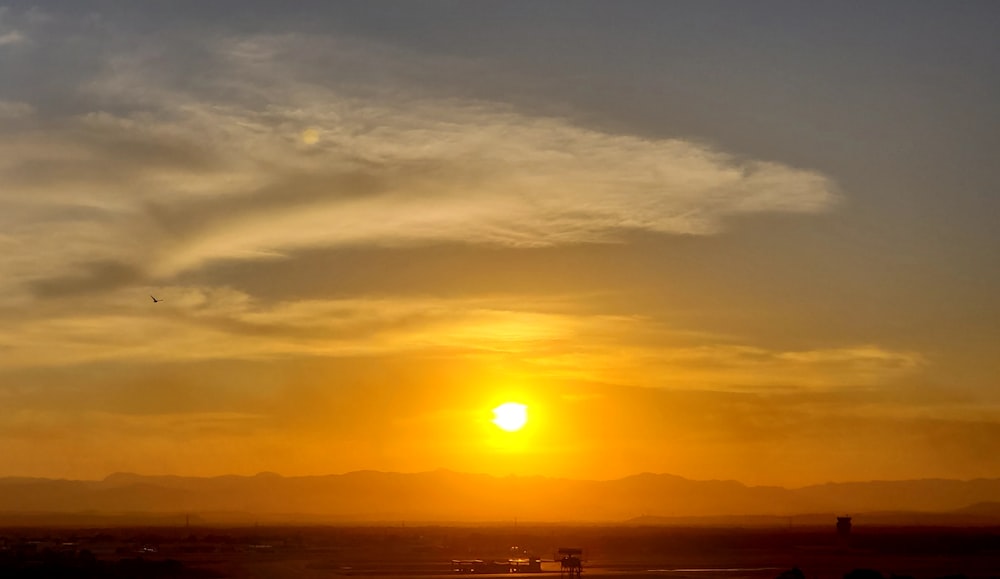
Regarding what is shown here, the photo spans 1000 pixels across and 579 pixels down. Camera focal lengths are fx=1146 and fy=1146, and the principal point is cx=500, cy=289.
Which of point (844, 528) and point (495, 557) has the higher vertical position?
point (844, 528)

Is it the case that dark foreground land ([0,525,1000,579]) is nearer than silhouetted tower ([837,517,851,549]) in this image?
Yes

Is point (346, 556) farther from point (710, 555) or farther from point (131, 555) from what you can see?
point (710, 555)

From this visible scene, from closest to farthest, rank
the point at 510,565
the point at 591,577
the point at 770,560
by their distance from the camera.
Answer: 1. the point at 591,577
2. the point at 510,565
3. the point at 770,560

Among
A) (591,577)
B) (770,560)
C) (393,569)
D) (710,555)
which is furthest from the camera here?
(710,555)

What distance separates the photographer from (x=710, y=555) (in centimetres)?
14075

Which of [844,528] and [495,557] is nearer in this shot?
[495,557]

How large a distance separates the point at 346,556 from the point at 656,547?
51.9m

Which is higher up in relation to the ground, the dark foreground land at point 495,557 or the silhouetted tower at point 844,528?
the silhouetted tower at point 844,528

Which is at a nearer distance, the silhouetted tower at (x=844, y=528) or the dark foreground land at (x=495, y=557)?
the dark foreground land at (x=495, y=557)

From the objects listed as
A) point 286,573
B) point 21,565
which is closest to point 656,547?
point 286,573

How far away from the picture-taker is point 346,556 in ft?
442

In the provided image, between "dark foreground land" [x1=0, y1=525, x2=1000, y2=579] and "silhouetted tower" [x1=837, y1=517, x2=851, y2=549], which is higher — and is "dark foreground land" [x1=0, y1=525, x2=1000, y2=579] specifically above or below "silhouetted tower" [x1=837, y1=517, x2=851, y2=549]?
below

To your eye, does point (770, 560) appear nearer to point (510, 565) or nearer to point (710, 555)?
point (710, 555)

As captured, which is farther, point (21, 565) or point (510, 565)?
point (510, 565)
